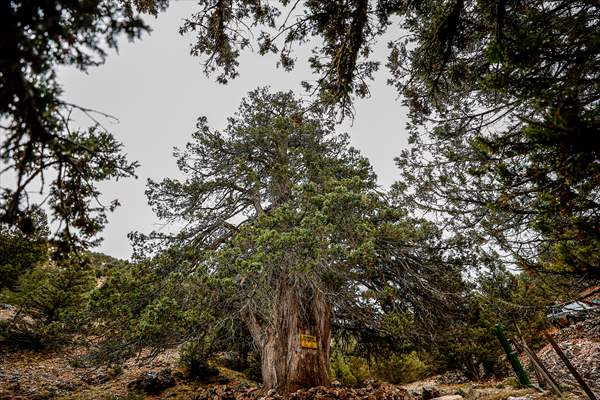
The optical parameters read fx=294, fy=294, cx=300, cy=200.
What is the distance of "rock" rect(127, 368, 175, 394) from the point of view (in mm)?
7347

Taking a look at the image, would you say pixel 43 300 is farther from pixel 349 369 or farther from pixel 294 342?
pixel 349 369

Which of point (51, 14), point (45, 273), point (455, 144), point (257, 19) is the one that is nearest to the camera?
point (51, 14)

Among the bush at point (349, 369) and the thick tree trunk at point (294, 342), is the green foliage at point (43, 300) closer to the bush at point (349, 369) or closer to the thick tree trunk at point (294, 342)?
the thick tree trunk at point (294, 342)

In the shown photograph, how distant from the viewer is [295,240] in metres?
5.06

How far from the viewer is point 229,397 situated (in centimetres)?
552

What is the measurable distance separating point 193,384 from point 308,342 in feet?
14.0

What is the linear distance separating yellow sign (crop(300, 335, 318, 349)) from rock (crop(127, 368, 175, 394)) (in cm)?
438

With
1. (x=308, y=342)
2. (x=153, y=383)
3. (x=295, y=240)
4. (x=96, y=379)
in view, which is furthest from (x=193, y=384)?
(x=295, y=240)

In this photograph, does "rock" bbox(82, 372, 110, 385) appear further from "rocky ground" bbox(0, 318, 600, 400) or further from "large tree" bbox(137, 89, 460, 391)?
"large tree" bbox(137, 89, 460, 391)

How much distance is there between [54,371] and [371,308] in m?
9.32

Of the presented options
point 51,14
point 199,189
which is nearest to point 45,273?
point 199,189

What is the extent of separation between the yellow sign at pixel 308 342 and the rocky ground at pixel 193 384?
799 millimetres

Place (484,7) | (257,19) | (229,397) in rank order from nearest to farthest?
1. (484,7)
2. (257,19)
3. (229,397)

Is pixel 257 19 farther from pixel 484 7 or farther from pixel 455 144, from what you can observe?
pixel 455 144
